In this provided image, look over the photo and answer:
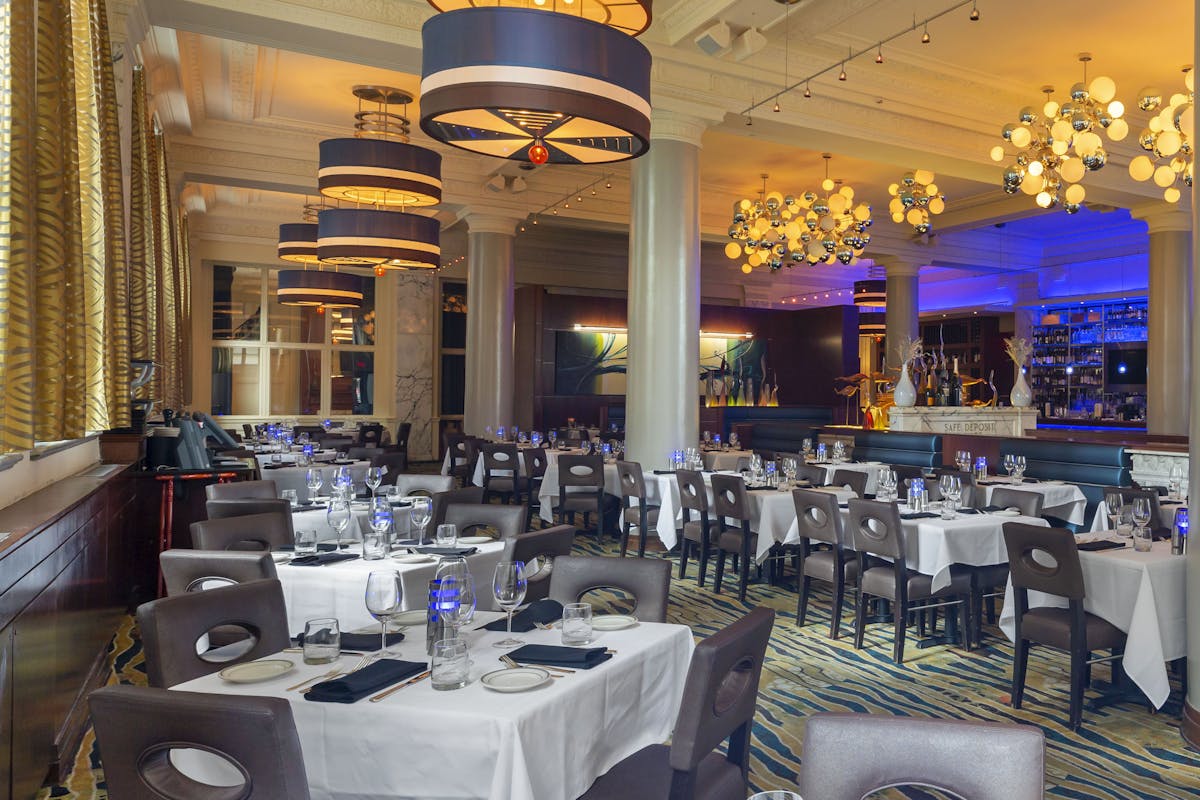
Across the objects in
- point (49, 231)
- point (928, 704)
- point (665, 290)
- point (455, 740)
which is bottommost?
point (928, 704)

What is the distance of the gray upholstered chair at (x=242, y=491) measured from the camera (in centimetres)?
572

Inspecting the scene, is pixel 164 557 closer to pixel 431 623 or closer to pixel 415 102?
pixel 431 623

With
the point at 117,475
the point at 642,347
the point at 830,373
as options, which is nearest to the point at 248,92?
the point at 642,347

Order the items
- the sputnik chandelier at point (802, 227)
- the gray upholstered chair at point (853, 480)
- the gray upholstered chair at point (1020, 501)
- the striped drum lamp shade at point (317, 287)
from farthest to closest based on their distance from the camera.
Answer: the striped drum lamp shade at point (317, 287)
the sputnik chandelier at point (802, 227)
the gray upholstered chair at point (853, 480)
the gray upholstered chair at point (1020, 501)

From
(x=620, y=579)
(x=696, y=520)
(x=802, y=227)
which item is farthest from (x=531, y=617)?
(x=802, y=227)

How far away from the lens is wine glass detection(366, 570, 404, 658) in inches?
101

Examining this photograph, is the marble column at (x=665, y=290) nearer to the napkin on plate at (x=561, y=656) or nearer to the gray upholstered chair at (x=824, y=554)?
the gray upholstered chair at (x=824, y=554)

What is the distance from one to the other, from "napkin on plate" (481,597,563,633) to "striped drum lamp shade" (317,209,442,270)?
5059 mm

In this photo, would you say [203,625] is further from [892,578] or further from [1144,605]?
[1144,605]

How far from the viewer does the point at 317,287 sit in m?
11.1

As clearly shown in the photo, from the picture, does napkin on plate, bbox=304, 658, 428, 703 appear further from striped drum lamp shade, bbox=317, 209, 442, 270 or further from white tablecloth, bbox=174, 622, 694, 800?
striped drum lamp shade, bbox=317, 209, 442, 270

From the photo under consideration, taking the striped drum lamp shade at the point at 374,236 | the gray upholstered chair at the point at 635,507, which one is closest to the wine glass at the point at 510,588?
the gray upholstered chair at the point at 635,507

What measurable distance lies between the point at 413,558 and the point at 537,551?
23.7 inches

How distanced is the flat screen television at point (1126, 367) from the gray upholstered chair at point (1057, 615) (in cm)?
1385
